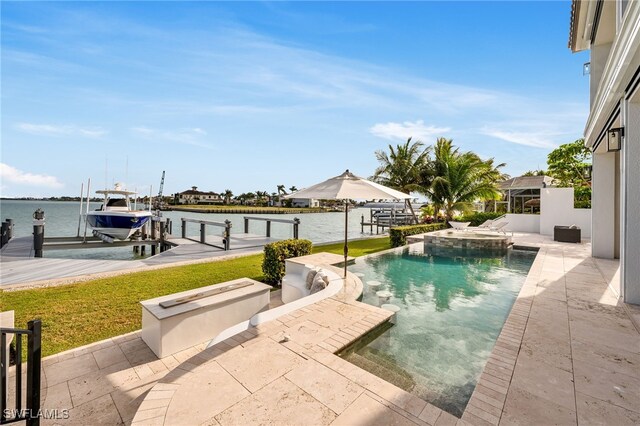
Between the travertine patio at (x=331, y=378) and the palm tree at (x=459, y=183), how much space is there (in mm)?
15836

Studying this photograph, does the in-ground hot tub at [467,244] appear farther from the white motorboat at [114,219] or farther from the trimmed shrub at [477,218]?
the white motorboat at [114,219]

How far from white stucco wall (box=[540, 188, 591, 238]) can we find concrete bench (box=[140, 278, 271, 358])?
16665mm

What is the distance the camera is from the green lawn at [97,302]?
4.74 m

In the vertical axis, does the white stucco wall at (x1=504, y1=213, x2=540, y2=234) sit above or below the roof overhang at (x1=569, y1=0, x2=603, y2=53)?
below

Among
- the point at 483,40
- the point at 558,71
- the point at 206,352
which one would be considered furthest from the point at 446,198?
the point at 206,352

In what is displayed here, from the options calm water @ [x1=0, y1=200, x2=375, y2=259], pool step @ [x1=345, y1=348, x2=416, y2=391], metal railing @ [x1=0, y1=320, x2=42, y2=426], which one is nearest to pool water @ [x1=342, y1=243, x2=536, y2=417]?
pool step @ [x1=345, y1=348, x2=416, y2=391]

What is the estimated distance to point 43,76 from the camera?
29.2ft

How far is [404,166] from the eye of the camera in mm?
21828

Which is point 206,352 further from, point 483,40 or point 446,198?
point 446,198

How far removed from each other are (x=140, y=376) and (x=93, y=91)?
11295 mm

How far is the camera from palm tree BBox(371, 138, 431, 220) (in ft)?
71.4

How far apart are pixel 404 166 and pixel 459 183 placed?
162 inches

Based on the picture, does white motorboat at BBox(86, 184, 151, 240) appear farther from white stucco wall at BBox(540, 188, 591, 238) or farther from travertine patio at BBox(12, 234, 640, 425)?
white stucco wall at BBox(540, 188, 591, 238)

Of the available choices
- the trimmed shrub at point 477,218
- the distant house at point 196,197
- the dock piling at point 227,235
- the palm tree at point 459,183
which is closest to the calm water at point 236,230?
the dock piling at point 227,235
